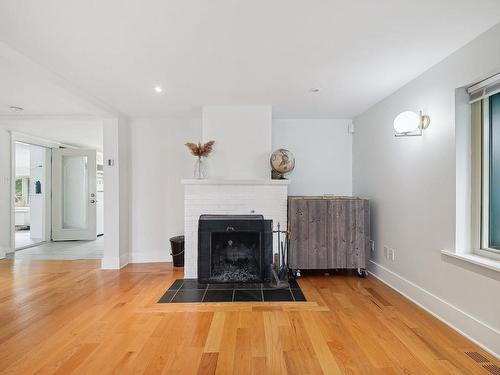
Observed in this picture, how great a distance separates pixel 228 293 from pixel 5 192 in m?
4.31

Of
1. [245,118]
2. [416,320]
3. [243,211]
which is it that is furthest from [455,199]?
[245,118]

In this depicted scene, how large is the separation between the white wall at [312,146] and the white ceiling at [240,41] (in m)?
1.08

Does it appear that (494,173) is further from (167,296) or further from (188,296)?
(167,296)

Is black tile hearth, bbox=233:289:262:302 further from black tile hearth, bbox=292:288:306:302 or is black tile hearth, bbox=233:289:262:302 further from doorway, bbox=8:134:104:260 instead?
doorway, bbox=8:134:104:260

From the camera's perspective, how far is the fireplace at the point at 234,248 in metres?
3.24

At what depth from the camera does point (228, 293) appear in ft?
9.55

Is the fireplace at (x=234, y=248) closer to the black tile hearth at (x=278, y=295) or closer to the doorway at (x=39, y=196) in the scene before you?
the black tile hearth at (x=278, y=295)

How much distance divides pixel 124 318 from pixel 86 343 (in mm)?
396

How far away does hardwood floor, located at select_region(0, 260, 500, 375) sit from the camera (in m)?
1.71

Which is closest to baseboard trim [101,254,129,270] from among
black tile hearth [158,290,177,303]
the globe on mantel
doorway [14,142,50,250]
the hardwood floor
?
the hardwood floor

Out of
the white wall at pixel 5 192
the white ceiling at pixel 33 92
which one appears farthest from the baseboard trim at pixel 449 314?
the white wall at pixel 5 192

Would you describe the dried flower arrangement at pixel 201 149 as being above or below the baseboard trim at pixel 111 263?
above

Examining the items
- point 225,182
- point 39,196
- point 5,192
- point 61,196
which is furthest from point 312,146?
point 39,196

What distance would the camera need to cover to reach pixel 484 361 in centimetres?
175
